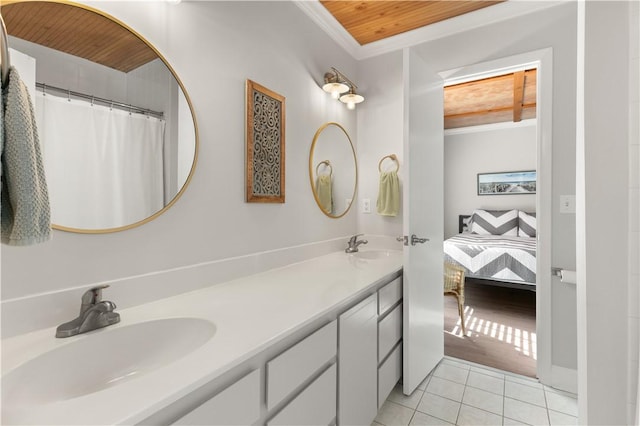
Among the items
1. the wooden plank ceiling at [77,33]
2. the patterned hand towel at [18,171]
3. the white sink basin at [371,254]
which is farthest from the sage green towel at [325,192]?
the patterned hand towel at [18,171]

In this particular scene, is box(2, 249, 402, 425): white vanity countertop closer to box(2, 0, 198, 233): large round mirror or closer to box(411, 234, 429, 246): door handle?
box(411, 234, 429, 246): door handle

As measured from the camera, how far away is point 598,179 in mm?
838

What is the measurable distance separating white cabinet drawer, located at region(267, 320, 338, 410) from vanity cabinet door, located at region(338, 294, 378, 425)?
3.7 inches

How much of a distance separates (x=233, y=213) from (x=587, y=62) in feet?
4.67

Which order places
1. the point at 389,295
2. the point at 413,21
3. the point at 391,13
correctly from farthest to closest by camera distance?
the point at 413,21 → the point at 391,13 → the point at 389,295

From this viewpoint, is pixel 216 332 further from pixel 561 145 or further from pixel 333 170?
pixel 561 145

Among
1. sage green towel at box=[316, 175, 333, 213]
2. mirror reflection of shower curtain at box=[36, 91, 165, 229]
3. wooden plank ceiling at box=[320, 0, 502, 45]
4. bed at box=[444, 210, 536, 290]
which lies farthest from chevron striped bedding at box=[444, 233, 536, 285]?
mirror reflection of shower curtain at box=[36, 91, 165, 229]

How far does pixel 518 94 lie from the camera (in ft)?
11.5

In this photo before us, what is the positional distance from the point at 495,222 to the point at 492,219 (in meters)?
0.07

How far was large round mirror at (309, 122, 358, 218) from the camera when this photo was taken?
2.15 m

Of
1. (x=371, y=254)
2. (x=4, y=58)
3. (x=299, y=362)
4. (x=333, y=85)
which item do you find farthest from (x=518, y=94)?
(x=4, y=58)

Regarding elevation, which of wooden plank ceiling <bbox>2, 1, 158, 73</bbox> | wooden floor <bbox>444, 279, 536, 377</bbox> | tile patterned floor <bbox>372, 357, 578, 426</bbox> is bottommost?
tile patterned floor <bbox>372, 357, 578, 426</bbox>

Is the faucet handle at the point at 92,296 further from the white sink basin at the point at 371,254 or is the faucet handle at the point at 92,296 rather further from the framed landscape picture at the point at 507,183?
the framed landscape picture at the point at 507,183

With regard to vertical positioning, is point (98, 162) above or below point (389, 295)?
above
